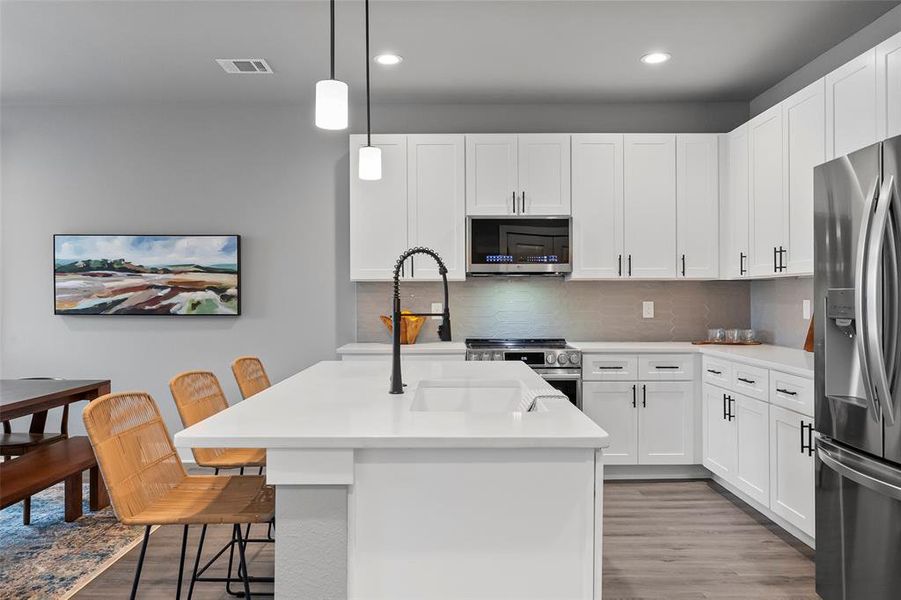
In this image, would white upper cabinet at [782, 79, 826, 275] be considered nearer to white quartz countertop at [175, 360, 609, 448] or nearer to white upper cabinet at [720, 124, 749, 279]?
white upper cabinet at [720, 124, 749, 279]

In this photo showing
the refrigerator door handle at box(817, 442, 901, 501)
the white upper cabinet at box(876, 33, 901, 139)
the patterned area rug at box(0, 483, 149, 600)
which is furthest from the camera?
the patterned area rug at box(0, 483, 149, 600)

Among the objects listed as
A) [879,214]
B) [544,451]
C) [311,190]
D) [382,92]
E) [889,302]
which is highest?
[382,92]

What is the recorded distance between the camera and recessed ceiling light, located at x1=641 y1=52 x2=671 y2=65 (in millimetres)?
3658

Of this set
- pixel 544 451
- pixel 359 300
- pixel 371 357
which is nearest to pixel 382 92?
pixel 359 300

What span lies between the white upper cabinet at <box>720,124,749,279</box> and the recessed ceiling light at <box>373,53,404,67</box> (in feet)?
7.61

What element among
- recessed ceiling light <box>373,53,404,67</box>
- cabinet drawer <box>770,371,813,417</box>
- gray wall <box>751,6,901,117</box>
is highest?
recessed ceiling light <box>373,53,404,67</box>

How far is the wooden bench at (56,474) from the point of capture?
2746 millimetres

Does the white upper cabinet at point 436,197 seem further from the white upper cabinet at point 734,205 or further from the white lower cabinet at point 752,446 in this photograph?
the white lower cabinet at point 752,446

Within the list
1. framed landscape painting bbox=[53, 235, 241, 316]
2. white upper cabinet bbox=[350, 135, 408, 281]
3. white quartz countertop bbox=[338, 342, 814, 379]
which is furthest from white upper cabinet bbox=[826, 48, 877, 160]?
framed landscape painting bbox=[53, 235, 241, 316]

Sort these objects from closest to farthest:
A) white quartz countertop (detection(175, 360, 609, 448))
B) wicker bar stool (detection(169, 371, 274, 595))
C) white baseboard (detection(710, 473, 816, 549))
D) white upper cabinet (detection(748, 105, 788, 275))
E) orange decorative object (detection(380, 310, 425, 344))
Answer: white quartz countertop (detection(175, 360, 609, 448))
wicker bar stool (detection(169, 371, 274, 595))
white baseboard (detection(710, 473, 816, 549))
white upper cabinet (detection(748, 105, 788, 275))
orange decorative object (detection(380, 310, 425, 344))

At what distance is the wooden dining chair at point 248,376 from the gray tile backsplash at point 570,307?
1.67 meters

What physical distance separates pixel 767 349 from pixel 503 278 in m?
1.87

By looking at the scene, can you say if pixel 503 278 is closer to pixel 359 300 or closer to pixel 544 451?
pixel 359 300

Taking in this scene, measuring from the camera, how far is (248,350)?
4.68 metres
